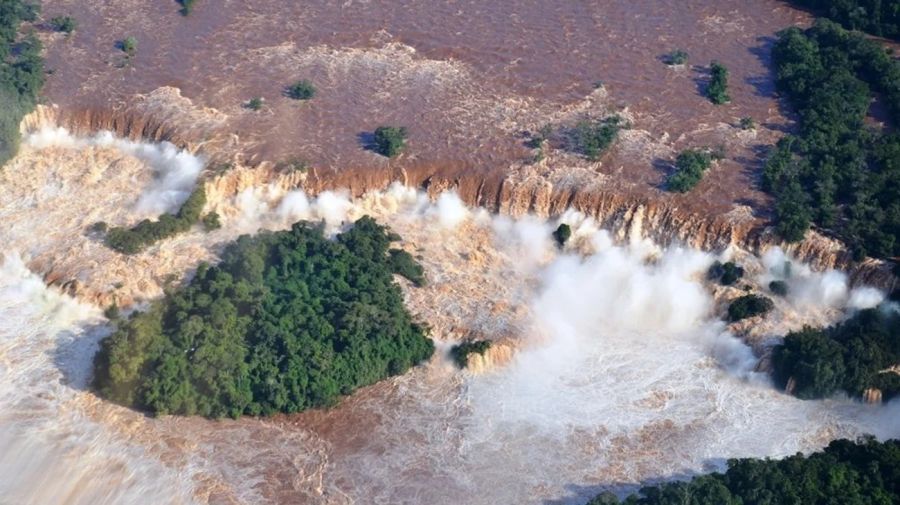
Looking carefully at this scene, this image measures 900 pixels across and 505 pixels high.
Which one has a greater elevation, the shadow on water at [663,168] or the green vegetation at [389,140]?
the shadow on water at [663,168]

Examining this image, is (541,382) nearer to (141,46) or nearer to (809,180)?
(809,180)

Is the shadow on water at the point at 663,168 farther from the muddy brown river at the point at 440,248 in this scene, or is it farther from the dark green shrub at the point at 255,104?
the dark green shrub at the point at 255,104

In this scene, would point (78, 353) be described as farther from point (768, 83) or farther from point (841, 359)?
point (768, 83)

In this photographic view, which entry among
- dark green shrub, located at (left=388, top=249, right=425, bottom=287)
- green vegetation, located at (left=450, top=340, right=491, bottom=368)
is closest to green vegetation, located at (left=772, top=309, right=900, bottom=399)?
green vegetation, located at (left=450, top=340, right=491, bottom=368)

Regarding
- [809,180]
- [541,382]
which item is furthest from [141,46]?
[809,180]

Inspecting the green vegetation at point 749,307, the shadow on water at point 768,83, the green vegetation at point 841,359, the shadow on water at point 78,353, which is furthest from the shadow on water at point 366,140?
the green vegetation at point 841,359

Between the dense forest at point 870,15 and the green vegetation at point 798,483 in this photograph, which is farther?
the dense forest at point 870,15

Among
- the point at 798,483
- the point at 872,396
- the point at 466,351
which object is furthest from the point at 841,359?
the point at 466,351

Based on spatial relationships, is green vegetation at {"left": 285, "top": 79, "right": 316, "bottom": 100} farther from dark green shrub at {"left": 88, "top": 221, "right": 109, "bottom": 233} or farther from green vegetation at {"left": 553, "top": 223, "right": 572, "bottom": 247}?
green vegetation at {"left": 553, "top": 223, "right": 572, "bottom": 247}
